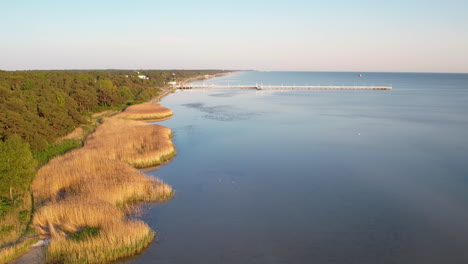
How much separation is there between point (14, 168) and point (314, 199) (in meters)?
14.8

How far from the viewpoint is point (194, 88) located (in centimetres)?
11369

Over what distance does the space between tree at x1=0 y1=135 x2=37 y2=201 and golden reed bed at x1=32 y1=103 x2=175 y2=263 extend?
3.27ft

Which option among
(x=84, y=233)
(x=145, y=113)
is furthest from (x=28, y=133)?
(x=145, y=113)

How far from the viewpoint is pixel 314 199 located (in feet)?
62.8

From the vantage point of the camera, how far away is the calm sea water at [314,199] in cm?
1399

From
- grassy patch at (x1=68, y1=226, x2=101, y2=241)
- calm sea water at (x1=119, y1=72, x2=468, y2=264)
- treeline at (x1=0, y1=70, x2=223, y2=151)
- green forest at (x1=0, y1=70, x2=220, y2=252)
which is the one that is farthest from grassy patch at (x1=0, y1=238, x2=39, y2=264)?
treeline at (x1=0, y1=70, x2=223, y2=151)

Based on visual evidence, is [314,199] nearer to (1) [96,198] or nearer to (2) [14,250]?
(1) [96,198]

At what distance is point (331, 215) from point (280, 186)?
4644mm

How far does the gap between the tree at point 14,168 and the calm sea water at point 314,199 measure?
19.8 ft

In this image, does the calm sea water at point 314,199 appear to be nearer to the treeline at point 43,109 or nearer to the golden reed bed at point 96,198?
the golden reed bed at point 96,198

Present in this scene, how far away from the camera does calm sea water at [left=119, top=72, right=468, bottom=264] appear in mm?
13992

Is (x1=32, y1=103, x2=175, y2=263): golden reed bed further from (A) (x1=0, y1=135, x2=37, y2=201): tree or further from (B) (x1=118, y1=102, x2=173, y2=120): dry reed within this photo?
(B) (x1=118, y1=102, x2=173, y2=120): dry reed

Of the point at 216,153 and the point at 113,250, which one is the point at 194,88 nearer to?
the point at 216,153

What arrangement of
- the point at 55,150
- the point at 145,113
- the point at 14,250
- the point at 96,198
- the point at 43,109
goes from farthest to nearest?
1. the point at 145,113
2. the point at 43,109
3. the point at 55,150
4. the point at 96,198
5. the point at 14,250
